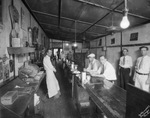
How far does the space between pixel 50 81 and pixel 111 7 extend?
3.21 metres

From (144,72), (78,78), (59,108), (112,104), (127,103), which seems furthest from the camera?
(144,72)

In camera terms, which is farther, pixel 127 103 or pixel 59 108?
pixel 59 108

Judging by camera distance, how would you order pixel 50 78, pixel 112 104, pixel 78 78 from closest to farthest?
1. pixel 112 104
2. pixel 78 78
3. pixel 50 78

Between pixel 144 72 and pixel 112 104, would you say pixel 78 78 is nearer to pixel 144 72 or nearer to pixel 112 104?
pixel 112 104

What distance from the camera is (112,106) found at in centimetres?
128

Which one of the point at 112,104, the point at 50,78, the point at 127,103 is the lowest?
the point at 50,78

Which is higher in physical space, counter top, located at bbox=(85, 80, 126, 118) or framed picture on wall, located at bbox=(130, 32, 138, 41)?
framed picture on wall, located at bbox=(130, 32, 138, 41)

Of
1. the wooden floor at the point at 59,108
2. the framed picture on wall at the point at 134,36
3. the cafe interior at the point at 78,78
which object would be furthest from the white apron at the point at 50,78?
the framed picture on wall at the point at 134,36

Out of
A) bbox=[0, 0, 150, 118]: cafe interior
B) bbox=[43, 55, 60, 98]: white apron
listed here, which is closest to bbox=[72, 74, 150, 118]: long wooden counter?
bbox=[0, 0, 150, 118]: cafe interior

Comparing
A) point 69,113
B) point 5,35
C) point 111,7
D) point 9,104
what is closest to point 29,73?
point 5,35

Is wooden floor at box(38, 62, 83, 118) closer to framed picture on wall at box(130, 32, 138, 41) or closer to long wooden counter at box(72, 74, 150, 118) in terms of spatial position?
long wooden counter at box(72, 74, 150, 118)

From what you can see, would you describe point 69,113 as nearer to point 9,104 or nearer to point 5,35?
point 9,104

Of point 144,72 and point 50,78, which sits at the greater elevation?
point 144,72

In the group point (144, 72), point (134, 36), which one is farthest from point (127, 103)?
point (134, 36)
